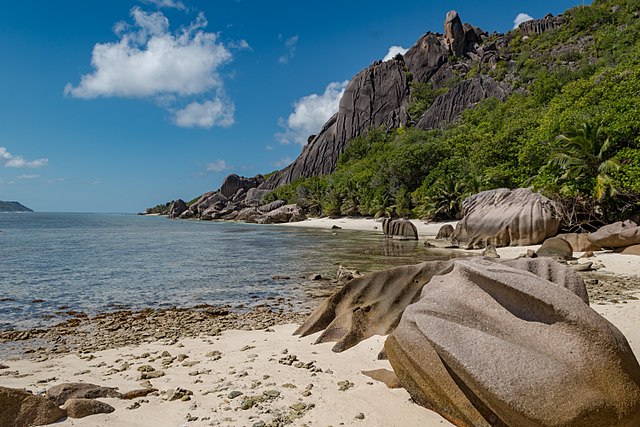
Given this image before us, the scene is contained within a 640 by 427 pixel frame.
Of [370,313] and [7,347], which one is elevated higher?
[370,313]

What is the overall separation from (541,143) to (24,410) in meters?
30.0

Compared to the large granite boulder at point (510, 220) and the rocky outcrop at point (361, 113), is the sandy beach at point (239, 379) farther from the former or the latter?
the rocky outcrop at point (361, 113)

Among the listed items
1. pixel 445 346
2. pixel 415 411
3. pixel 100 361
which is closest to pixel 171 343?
pixel 100 361

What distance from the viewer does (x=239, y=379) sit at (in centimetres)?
492

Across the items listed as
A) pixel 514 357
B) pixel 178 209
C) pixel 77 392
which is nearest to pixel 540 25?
pixel 178 209

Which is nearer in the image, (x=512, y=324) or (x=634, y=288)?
(x=512, y=324)

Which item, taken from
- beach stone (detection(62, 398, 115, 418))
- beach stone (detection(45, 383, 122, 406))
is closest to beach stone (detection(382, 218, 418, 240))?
beach stone (detection(45, 383, 122, 406))

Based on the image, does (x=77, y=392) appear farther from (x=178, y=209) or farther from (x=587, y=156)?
(x=178, y=209)

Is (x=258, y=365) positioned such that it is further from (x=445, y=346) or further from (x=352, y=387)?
(x=445, y=346)

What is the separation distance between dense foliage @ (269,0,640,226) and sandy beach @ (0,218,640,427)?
46.5 ft

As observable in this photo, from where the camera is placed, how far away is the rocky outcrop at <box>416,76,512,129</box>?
274 ft

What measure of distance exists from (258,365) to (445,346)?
9.95ft

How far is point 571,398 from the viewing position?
2.96 m

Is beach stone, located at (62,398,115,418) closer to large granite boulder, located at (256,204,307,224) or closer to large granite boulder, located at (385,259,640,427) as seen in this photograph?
large granite boulder, located at (385,259,640,427)
